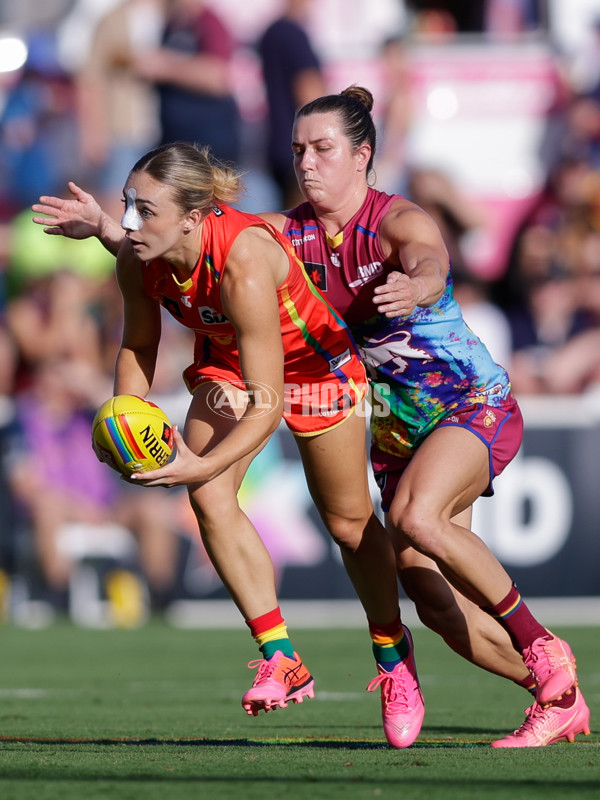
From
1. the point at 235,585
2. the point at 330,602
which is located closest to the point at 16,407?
the point at 330,602

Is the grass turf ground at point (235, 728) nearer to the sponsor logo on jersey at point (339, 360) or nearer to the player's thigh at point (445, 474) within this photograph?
the player's thigh at point (445, 474)

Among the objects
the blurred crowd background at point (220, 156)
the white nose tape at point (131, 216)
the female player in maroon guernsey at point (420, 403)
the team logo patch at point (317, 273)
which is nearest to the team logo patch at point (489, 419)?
the female player in maroon guernsey at point (420, 403)

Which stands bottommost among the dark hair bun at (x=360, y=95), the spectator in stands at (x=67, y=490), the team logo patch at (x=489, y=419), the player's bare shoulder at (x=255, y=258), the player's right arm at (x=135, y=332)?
the spectator in stands at (x=67, y=490)

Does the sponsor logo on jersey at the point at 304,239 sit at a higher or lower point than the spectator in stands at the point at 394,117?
lower

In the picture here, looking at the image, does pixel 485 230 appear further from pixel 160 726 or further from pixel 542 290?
pixel 160 726

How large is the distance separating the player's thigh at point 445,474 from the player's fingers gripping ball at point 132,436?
884 millimetres

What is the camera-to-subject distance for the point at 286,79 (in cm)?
1177

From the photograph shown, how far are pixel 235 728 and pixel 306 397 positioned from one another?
144 centimetres

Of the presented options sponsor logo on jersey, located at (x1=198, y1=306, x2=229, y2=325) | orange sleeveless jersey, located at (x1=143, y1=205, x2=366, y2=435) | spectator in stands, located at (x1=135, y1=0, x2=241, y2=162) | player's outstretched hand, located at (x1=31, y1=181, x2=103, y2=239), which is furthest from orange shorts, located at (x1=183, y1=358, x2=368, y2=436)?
spectator in stands, located at (x1=135, y1=0, x2=241, y2=162)

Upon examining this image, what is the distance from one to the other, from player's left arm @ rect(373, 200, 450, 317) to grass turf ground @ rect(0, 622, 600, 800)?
147 centimetres

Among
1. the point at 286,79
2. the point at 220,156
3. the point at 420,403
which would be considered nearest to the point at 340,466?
the point at 420,403

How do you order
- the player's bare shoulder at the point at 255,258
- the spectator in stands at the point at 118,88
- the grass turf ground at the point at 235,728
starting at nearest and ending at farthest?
1. the grass turf ground at the point at 235,728
2. the player's bare shoulder at the point at 255,258
3. the spectator in stands at the point at 118,88

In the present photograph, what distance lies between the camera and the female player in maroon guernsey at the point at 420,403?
191 inches

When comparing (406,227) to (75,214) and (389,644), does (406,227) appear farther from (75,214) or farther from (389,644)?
(389,644)
